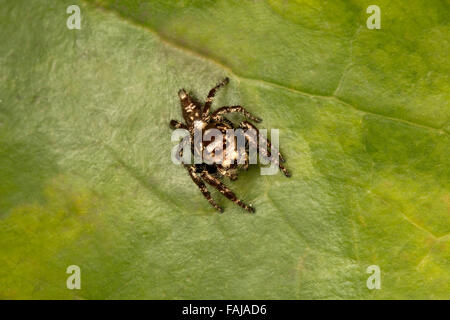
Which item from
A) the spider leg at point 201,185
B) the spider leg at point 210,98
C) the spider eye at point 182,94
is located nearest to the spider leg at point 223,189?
the spider leg at point 201,185

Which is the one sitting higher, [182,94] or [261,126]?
[182,94]

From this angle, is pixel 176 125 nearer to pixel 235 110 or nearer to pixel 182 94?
pixel 182 94

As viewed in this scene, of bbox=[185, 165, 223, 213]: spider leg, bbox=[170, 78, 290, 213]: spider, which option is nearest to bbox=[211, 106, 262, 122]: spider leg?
bbox=[170, 78, 290, 213]: spider

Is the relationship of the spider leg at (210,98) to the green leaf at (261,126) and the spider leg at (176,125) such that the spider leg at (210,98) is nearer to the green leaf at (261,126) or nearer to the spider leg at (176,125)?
the green leaf at (261,126)

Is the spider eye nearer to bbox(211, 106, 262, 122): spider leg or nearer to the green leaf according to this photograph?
the green leaf

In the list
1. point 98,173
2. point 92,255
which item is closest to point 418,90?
point 98,173

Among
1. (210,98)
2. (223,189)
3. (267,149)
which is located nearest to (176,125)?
(210,98)

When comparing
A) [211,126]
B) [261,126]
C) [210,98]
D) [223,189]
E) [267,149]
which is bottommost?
[223,189]
